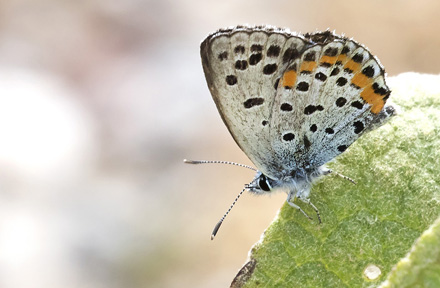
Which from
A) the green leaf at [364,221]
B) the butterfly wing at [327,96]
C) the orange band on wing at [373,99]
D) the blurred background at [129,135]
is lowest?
the green leaf at [364,221]

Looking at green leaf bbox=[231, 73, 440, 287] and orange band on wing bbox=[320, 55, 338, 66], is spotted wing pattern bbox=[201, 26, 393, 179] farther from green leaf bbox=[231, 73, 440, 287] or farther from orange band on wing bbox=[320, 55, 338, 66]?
green leaf bbox=[231, 73, 440, 287]

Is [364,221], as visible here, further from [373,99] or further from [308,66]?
[308,66]

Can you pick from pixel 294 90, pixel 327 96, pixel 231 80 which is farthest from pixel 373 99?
pixel 231 80

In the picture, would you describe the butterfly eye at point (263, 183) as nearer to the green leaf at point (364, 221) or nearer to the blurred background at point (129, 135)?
the green leaf at point (364, 221)

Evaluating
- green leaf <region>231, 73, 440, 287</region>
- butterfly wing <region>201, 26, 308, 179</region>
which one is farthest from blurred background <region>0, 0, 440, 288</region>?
Answer: green leaf <region>231, 73, 440, 287</region>

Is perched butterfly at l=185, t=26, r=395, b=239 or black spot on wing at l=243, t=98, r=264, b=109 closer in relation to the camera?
perched butterfly at l=185, t=26, r=395, b=239

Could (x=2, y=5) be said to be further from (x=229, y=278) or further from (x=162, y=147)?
(x=229, y=278)

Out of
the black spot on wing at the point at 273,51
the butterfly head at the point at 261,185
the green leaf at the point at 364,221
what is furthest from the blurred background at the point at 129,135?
the green leaf at the point at 364,221

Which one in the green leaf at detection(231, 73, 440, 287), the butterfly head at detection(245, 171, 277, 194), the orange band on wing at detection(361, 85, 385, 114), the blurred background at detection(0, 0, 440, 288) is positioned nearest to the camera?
the green leaf at detection(231, 73, 440, 287)
